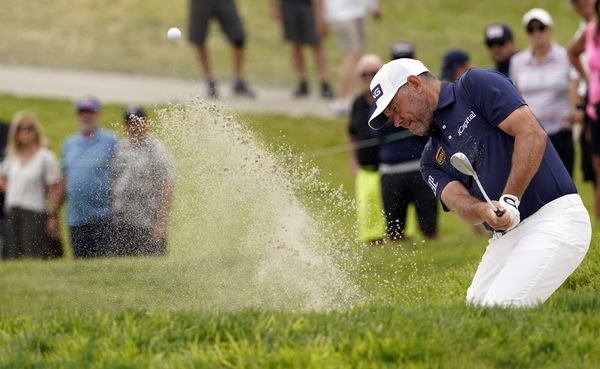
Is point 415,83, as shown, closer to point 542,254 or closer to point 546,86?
point 542,254

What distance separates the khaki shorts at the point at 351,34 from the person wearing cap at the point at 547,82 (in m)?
4.82

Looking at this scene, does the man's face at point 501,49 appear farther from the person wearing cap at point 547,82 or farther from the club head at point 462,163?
the club head at point 462,163

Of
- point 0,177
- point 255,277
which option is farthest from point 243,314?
point 0,177

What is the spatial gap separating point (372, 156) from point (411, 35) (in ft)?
40.3

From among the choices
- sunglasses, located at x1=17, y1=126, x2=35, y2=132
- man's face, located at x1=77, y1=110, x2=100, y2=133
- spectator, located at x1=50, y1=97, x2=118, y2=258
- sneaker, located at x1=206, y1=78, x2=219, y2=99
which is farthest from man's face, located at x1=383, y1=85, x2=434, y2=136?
sneaker, located at x1=206, y1=78, x2=219, y2=99

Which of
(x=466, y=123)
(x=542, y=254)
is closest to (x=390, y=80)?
(x=466, y=123)

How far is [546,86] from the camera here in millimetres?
12531

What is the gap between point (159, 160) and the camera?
11.3 meters

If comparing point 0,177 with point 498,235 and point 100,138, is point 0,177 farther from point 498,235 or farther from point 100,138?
point 498,235

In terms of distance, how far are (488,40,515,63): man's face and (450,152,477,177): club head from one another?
6.26m

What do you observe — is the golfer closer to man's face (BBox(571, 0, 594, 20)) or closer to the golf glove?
the golf glove


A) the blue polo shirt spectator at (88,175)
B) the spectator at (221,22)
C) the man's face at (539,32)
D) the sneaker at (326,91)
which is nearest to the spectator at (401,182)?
the man's face at (539,32)

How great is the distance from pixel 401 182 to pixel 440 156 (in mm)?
4595

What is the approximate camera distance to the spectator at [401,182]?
12288 mm
